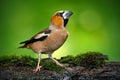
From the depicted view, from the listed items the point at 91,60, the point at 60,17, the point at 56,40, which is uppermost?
the point at 60,17

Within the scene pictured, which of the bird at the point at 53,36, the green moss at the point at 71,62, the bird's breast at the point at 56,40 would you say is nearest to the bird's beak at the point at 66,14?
the bird at the point at 53,36

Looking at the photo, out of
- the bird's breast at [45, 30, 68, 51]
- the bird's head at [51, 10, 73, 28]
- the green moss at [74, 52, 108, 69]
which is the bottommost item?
the green moss at [74, 52, 108, 69]

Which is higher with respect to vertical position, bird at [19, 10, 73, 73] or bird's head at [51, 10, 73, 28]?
bird's head at [51, 10, 73, 28]

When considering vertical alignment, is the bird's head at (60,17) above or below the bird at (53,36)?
above

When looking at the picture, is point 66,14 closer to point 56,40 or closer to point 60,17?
point 60,17

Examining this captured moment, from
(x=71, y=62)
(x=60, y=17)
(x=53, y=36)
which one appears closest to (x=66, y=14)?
(x=60, y=17)

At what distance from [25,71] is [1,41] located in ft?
5.44

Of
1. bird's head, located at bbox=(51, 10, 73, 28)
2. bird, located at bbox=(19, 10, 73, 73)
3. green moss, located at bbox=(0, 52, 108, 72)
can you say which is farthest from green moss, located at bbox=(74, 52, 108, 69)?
bird's head, located at bbox=(51, 10, 73, 28)

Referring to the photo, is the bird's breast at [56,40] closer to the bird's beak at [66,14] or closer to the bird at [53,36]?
the bird at [53,36]

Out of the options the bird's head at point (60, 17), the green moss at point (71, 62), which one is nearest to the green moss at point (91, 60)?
the green moss at point (71, 62)

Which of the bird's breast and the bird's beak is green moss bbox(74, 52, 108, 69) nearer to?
the bird's breast

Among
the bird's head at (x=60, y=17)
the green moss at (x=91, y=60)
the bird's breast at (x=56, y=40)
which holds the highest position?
the bird's head at (x=60, y=17)

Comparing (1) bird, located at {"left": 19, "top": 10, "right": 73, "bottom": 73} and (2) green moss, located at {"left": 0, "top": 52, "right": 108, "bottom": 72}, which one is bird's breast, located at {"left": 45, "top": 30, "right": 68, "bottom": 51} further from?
(2) green moss, located at {"left": 0, "top": 52, "right": 108, "bottom": 72}

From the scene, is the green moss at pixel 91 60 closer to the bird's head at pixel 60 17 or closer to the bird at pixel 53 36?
the bird at pixel 53 36
